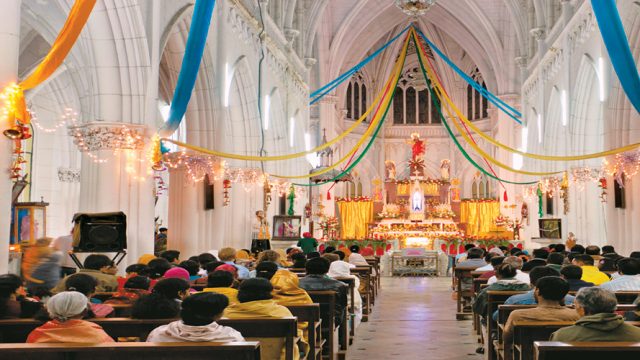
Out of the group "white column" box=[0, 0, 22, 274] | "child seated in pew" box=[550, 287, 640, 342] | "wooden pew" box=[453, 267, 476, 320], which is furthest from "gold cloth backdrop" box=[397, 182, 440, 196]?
"child seated in pew" box=[550, 287, 640, 342]

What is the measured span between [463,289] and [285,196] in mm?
12599

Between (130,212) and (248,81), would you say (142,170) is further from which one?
(248,81)

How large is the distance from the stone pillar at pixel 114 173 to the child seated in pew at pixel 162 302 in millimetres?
8047

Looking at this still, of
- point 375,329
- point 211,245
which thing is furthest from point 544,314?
point 211,245

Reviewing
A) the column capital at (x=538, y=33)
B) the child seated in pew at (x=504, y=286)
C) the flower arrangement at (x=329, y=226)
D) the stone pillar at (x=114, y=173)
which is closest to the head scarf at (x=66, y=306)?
the child seated in pew at (x=504, y=286)

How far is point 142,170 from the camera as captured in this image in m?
13.8

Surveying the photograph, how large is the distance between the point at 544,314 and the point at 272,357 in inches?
82.4

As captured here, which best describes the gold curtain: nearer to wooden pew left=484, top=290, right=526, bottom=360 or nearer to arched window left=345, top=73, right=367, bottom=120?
arched window left=345, top=73, right=367, bottom=120

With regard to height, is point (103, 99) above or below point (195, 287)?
above

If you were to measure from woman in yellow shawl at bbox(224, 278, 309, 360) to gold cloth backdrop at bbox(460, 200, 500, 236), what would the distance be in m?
31.8

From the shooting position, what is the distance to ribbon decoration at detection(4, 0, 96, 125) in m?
8.80

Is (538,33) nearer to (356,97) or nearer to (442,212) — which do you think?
(442,212)

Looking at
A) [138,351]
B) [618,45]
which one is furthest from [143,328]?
[618,45]

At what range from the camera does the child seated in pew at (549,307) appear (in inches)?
223
